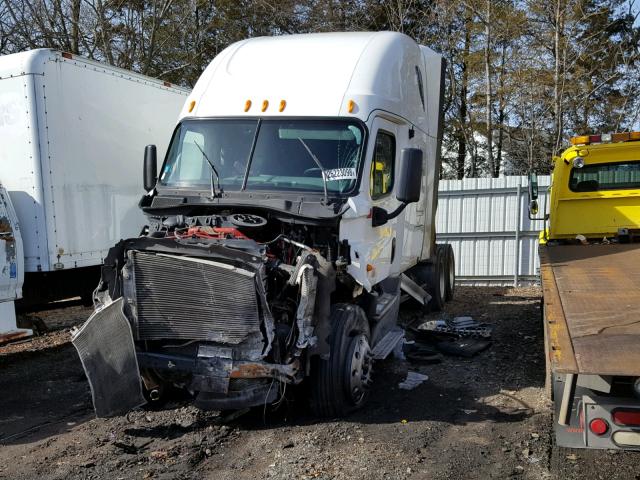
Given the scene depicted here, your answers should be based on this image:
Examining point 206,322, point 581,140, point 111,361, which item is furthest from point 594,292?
point 581,140

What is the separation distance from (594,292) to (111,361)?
13.0 ft

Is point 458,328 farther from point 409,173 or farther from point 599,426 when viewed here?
point 599,426

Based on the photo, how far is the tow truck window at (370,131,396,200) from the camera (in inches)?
217

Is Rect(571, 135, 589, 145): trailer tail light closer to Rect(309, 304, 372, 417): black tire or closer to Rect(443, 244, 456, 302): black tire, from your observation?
Rect(443, 244, 456, 302): black tire

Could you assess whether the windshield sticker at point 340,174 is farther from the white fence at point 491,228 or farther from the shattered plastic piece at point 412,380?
the white fence at point 491,228

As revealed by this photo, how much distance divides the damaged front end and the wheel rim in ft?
1.39

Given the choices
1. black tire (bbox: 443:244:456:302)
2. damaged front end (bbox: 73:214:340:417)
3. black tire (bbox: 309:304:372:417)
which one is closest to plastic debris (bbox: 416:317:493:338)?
black tire (bbox: 443:244:456:302)

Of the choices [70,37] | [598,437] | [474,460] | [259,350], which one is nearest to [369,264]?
[259,350]

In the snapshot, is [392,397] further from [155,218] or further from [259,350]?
[155,218]

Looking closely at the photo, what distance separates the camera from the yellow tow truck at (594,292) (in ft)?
10.2

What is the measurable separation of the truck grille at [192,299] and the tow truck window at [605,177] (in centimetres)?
608

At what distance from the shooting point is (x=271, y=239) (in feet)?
16.4

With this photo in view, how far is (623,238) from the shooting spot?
8117mm

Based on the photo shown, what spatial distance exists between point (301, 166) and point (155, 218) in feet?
4.54
